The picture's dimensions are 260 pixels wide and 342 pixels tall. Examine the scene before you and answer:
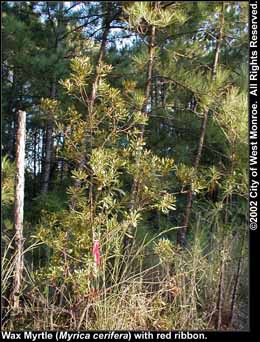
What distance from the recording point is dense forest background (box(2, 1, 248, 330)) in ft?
9.70

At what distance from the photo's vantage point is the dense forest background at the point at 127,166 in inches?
116

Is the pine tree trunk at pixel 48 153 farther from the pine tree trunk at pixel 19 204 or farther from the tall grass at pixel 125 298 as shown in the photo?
the tall grass at pixel 125 298

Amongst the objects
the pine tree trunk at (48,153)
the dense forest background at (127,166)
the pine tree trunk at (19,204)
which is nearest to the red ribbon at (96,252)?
the dense forest background at (127,166)

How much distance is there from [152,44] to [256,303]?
7.53 ft

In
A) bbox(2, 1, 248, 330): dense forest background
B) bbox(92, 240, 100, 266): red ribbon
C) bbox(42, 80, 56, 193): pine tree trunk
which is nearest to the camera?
bbox(92, 240, 100, 266): red ribbon

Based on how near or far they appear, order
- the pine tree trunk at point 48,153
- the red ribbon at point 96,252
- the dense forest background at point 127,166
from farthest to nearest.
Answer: the pine tree trunk at point 48,153, the dense forest background at point 127,166, the red ribbon at point 96,252

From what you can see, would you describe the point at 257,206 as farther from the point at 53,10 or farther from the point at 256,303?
the point at 53,10

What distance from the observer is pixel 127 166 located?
3043 millimetres

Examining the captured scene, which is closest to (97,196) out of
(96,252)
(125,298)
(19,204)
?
(96,252)

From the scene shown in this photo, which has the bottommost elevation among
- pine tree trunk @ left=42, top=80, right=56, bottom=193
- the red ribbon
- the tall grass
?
the tall grass

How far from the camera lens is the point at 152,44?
149 inches

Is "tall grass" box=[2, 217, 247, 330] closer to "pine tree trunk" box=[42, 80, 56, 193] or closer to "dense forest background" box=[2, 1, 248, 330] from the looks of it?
"dense forest background" box=[2, 1, 248, 330]

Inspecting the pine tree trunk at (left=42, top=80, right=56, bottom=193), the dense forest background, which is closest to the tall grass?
the dense forest background

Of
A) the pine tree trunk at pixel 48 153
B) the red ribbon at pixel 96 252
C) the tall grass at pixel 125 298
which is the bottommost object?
the tall grass at pixel 125 298
